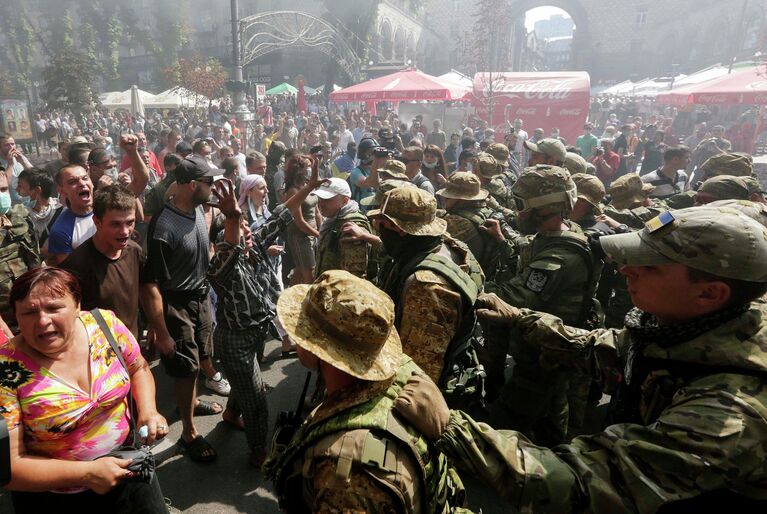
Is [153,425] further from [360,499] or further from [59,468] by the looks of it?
[360,499]

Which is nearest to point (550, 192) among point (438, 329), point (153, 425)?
point (438, 329)

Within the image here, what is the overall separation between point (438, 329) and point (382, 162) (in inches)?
175

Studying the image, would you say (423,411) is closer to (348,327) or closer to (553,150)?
(348,327)

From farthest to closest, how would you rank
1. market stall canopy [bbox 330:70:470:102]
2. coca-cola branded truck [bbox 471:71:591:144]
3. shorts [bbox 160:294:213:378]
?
A: coca-cola branded truck [bbox 471:71:591:144] < market stall canopy [bbox 330:70:470:102] < shorts [bbox 160:294:213:378]

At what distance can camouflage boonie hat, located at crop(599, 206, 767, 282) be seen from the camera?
153 centimetres

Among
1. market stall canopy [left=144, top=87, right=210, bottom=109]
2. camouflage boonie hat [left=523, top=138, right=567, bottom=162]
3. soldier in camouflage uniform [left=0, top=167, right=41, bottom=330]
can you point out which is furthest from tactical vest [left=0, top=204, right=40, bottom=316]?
market stall canopy [left=144, top=87, right=210, bottom=109]

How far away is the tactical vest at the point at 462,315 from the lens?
248cm

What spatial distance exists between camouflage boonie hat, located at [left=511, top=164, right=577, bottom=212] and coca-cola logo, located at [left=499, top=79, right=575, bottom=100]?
1504 cm

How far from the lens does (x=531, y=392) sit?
3408mm

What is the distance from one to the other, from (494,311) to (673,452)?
4.32ft

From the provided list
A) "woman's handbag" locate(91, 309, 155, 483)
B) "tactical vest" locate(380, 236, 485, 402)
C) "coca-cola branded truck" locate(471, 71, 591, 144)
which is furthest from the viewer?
"coca-cola branded truck" locate(471, 71, 591, 144)

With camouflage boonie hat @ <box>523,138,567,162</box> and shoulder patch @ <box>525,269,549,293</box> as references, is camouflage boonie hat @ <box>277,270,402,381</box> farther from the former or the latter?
camouflage boonie hat @ <box>523,138,567,162</box>

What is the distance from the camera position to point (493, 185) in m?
6.54

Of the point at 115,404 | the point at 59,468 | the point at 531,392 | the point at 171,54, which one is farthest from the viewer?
the point at 171,54
